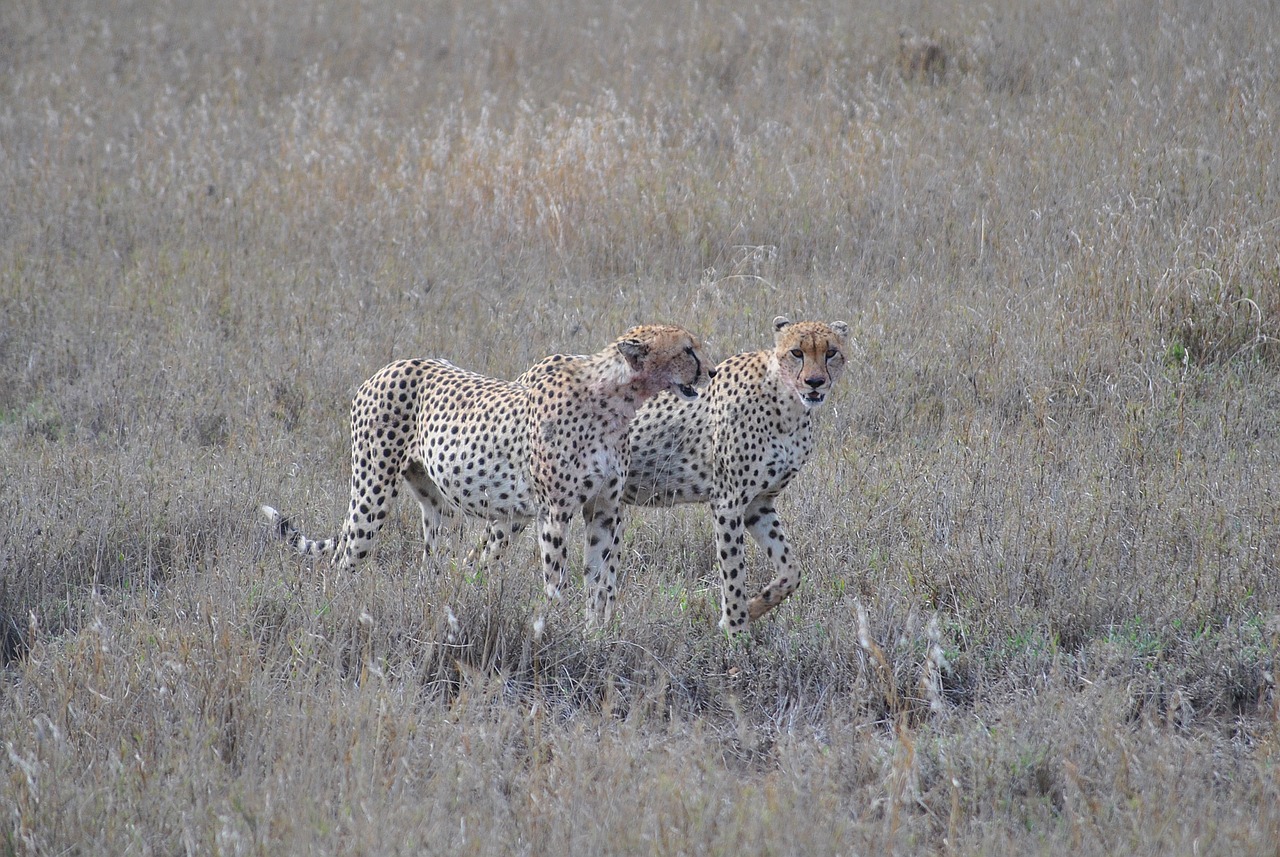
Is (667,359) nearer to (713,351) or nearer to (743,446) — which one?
(743,446)

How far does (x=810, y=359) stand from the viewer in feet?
12.8

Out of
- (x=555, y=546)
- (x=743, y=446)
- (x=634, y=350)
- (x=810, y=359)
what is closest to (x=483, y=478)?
(x=555, y=546)

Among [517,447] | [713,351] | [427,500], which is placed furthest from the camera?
[713,351]

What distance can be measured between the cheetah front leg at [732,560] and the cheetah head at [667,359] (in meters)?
0.40

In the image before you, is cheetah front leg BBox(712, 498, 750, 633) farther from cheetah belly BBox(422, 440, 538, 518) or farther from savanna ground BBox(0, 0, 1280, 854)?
cheetah belly BBox(422, 440, 538, 518)

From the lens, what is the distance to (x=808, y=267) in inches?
287

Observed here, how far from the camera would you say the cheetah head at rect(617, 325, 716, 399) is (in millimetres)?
3883

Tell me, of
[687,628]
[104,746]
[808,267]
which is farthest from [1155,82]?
[104,746]

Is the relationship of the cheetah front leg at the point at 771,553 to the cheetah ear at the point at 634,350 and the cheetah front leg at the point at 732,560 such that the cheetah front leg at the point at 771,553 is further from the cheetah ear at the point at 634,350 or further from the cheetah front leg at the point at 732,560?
the cheetah ear at the point at 634,350

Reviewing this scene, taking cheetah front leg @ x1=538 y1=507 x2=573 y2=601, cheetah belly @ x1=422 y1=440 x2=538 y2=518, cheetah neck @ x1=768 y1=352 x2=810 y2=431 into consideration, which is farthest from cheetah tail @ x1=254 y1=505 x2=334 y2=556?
cheetah neck @ x1=768 y1=352 x2=810 y2=431

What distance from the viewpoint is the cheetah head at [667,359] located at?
→ 3883 millimetres

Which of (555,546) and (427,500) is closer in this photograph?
(555,546)

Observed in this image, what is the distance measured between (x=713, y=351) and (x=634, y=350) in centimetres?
238

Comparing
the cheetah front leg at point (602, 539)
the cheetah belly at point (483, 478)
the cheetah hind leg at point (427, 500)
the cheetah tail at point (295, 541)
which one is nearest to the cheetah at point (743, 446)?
the cheetah front leg at point (602, 539)
